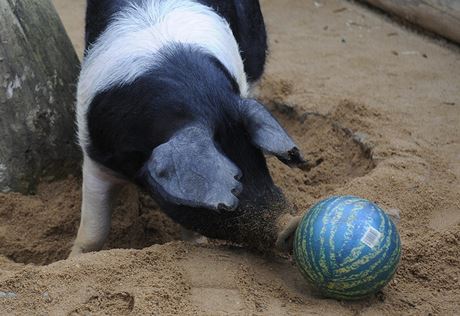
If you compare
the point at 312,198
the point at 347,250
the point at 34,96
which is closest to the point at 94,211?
the point at 34,96

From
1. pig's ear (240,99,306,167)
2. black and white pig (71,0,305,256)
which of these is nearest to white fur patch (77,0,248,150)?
black and white pig (71,0,305,256)

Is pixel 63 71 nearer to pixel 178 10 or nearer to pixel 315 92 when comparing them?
pixel 178 10

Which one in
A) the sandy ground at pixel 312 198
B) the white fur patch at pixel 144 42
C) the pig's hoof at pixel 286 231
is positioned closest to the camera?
the sandy ground at pixel 312 198

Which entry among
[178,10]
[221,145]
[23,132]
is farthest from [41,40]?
[221,145]

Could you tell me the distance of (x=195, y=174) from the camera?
3.06m

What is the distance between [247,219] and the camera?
340cm

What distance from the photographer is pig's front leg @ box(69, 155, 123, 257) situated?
420 cm

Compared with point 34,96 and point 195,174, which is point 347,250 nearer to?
point 195,174

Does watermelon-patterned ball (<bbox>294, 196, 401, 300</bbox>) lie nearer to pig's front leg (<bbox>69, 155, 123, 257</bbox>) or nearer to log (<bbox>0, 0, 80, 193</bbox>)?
pig's front leg (<bbox>69, 155, 123, 257</bbox>)

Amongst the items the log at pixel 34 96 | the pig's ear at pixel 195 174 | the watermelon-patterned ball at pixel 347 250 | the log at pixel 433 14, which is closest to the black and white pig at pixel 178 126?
the pig's ear at pixel 195 174

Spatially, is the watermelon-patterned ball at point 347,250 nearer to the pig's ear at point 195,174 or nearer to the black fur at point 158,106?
the pig's ear at point 195,174

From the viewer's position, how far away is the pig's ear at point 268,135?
3296 mm

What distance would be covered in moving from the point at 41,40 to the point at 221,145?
1.69 metres

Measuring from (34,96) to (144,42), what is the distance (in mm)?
959
